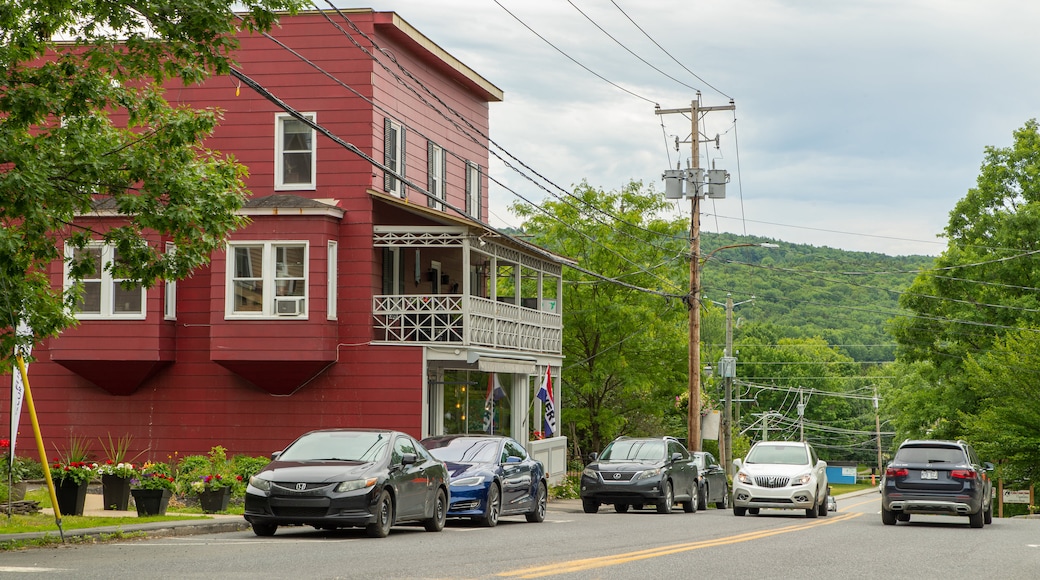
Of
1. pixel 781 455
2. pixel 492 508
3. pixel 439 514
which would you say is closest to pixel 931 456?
pixel 781 455

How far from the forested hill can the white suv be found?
4836cm

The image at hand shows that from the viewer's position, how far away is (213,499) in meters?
20.4

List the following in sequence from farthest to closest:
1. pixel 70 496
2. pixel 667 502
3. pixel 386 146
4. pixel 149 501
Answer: pixel 386 146 < pixel 667 502 < pixel 149 501 < pixel 70 496

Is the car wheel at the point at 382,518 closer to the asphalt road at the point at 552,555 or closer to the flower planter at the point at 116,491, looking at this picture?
the asphalt road at the point at 552,555

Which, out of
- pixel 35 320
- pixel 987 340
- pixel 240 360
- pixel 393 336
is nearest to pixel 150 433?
pixel 240 360

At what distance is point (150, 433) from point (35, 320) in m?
14.3

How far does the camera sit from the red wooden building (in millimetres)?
28391

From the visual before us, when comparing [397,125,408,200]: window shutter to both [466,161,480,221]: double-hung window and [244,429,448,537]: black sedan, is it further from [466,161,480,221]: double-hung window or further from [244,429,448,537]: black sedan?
[244,429,448,537]: black sedan

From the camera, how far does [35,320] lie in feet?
51.6

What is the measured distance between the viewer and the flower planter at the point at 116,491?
66.3 feet

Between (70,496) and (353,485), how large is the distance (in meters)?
5.48

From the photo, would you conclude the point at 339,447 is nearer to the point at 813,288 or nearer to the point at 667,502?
Answer: the point at 667,502

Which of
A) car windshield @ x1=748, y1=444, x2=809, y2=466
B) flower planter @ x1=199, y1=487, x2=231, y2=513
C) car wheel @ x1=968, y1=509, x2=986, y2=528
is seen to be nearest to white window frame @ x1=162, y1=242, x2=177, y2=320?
flower planter @ x1=199, y1=487, x2=231, y2=513

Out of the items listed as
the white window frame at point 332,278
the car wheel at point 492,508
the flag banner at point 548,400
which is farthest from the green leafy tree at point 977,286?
→ the car wheel at point 492,508
